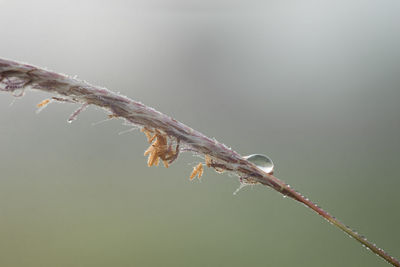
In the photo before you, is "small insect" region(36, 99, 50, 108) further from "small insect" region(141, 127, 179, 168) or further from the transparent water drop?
the transparent water drop

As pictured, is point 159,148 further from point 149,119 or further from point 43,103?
point 43,103

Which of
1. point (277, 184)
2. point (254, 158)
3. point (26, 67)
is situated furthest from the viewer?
point (254, 158)

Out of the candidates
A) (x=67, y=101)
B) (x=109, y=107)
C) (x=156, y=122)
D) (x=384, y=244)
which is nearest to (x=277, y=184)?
(x=156, y=122)

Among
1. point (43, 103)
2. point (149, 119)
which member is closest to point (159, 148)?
point (149, 119)

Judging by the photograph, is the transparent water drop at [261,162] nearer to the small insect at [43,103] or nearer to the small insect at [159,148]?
the small insect at [159,148]

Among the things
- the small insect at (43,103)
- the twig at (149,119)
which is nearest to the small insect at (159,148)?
the twig at (149,119)

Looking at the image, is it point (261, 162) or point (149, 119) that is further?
point (261, 162)

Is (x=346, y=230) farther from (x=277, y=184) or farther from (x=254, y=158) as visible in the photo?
(x=254, y=158)

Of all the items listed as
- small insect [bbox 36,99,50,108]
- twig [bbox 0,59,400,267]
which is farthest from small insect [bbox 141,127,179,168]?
small insect [bbox 36,99,50,108]
